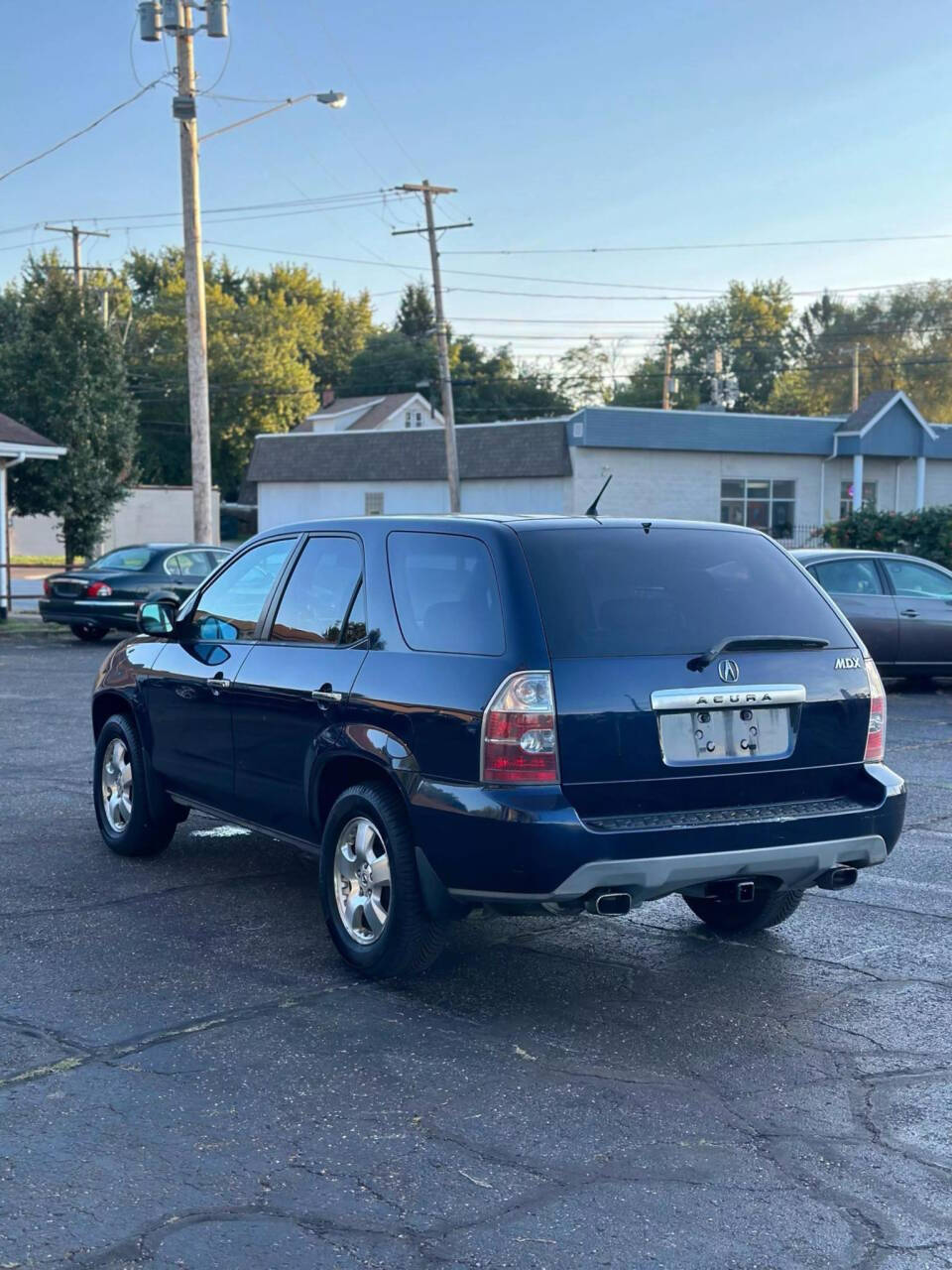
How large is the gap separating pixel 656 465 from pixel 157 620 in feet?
125

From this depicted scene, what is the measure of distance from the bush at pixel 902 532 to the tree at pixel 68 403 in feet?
Result: 48.1

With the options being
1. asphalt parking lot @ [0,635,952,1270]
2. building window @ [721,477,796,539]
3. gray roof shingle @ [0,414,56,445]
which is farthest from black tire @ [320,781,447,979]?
building window @ [721,477,796,539]

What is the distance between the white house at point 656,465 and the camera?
142ft

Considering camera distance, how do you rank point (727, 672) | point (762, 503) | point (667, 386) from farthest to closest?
point (667, 386), point (762, 503), point (727, 672)

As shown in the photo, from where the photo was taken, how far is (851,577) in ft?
52.9

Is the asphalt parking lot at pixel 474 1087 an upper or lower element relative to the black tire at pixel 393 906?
lower

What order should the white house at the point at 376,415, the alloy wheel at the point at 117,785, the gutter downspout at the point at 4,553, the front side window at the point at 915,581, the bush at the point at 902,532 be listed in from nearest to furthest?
the alloy wheel at the point at 117,785 → the front side window at the point at 915,581 → the bush at the point at 902,532 → the gutter downspout at the point at 4,553 → the white house at the point at 376,415

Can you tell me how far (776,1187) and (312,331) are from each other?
9078cm

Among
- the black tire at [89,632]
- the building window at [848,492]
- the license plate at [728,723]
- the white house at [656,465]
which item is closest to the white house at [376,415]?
the white house at [656,465]

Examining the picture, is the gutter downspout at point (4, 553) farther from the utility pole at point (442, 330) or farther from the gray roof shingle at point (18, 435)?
the utility pole at point (442, 330)

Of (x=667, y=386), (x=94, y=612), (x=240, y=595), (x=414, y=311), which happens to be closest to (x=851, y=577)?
(x=240, y=595)

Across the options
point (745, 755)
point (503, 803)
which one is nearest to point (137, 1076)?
point (503, 803)

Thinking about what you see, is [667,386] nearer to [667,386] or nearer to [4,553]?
[667,386]

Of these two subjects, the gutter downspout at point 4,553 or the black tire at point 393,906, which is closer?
the black tire at point 393,906
